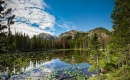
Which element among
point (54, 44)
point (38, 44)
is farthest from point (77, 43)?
point (38, 44)

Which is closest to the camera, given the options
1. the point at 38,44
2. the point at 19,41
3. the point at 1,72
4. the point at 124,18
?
the point at 124,18

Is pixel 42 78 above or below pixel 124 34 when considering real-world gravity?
below

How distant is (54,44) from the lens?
166 meters

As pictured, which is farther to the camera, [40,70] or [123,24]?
[40,70]

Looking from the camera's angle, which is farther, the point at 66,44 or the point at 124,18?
the point at 66,44

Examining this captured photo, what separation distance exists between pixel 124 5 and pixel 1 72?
25.6 meters

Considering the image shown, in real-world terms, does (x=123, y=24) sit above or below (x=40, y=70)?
above

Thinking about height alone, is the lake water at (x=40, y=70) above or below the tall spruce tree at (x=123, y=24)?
below

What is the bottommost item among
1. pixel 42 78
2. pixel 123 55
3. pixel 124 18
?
pixel 42 78

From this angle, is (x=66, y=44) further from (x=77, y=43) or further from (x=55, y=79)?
(x=55, y=79)

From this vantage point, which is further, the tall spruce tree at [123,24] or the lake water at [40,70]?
the lake water at [40,70]

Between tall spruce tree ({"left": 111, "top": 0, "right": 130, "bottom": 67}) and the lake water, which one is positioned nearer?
tall spruce tree ({"left": 111, "top": 0, "right": 130, "bottom": 67})

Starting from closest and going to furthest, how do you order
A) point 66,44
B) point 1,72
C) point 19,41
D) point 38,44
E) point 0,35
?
1. point 0,35
2. point 1,72
3. point 19,41
4. point 38,44
5. point 66,44

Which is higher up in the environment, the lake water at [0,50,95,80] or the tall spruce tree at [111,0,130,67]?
the tall spruce tree at [111,0,130,67]
